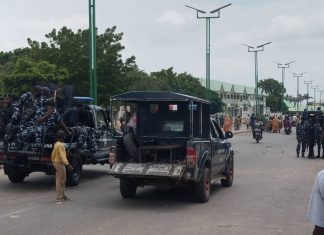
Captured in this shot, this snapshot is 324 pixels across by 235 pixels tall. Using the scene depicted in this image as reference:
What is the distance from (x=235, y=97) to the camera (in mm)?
112812

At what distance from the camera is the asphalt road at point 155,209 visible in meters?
8.41

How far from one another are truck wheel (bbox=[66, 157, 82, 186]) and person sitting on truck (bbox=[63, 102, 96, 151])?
0.33 meters

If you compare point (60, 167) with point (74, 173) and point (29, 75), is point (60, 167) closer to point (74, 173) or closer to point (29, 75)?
point (74, 173)

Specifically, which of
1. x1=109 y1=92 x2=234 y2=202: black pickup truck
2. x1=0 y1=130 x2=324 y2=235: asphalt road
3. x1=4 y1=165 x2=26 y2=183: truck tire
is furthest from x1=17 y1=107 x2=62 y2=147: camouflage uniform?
x1=109 y1=92 x2=234 y2=202: black pickup truck

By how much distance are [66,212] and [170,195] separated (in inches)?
116

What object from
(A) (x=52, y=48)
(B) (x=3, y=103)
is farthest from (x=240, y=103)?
(B) (x=3, y=103)

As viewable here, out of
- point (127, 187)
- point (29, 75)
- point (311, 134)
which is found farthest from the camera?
point (29, 75)

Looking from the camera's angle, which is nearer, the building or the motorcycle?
the motorcycle

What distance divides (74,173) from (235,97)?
101m

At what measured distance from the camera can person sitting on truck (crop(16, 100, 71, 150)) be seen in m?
12.6

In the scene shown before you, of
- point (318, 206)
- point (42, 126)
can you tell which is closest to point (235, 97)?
point (42, 126)

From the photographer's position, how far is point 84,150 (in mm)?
13750

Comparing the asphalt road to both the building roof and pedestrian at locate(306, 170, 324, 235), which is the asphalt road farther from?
the building roof

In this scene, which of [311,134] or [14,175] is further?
[311,134]
